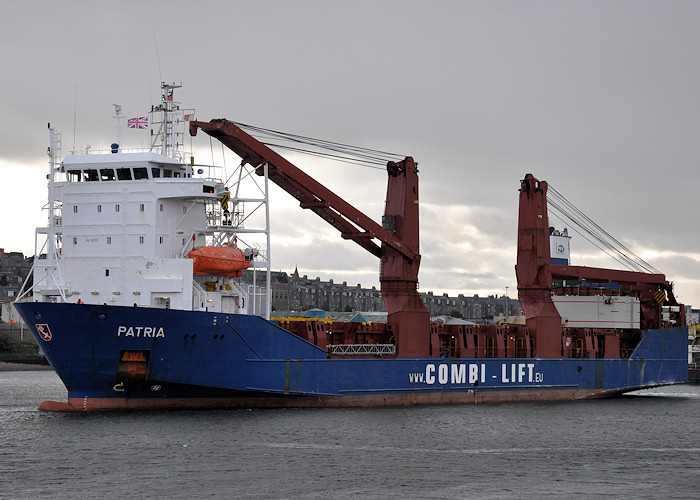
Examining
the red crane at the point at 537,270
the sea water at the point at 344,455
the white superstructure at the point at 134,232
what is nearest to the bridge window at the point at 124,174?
the white superstructure at the point at 134,232

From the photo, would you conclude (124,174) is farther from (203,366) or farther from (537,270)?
(537,270)

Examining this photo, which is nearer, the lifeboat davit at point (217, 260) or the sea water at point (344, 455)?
the sea water at point (344, 455)

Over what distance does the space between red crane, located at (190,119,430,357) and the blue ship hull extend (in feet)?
4.60

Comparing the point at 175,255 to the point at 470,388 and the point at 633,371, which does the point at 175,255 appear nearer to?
the point at 470,388

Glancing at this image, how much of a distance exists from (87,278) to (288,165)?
8842 millimetres

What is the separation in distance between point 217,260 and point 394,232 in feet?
29.0

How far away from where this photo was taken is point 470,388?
138 feet

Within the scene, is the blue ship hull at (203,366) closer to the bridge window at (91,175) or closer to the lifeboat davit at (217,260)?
the lifeboat davit at (217,260)

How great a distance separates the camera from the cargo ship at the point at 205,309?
3278 cm

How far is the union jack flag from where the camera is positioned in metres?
37.2

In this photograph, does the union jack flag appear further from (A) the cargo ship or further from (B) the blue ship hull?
(B) the blue ship hull

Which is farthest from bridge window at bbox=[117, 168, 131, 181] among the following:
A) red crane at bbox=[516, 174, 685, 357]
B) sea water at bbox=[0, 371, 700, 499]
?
red crane at bbox=[516, 174, 685, 357]

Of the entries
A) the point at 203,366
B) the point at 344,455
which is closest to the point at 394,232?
the point at 203,366

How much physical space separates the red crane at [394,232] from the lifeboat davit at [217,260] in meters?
4.21
